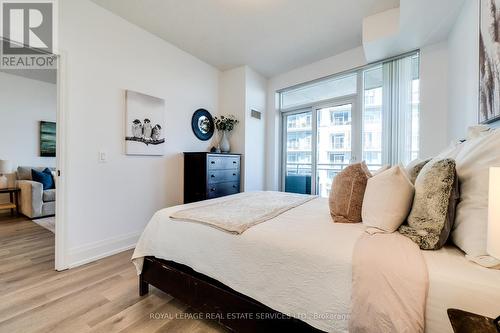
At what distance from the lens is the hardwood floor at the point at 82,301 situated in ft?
4.54

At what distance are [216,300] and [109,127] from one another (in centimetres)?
222

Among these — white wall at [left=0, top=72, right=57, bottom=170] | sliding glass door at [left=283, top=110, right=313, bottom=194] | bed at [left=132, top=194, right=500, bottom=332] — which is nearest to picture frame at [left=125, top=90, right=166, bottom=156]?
bed at [left=132, top=194, right=500, bottom=332]

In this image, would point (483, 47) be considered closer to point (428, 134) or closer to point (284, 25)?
point (428, 134)

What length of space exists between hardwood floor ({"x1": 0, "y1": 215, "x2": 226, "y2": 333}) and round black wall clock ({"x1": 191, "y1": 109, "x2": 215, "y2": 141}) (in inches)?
80.1

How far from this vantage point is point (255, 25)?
2664 millimetres

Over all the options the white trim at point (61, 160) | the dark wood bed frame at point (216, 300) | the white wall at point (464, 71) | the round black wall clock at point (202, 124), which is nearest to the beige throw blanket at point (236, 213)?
the dark wood bed frame at point (216, 300)

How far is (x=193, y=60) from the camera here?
346 cm

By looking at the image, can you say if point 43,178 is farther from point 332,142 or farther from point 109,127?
point 332,142

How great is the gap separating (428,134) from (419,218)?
7.29ft

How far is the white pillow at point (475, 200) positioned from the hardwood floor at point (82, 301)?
1367 millimetres

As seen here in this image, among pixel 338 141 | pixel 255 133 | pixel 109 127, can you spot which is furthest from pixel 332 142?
pixel 109 127

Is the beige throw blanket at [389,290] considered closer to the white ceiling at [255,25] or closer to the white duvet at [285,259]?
the white duvet at [285,259]

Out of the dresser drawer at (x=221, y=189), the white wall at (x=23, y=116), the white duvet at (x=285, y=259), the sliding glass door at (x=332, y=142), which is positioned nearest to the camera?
the white duvet at (x=285, y=259)

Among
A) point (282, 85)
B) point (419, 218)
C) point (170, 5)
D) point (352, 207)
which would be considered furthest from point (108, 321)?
point (282, 85)
